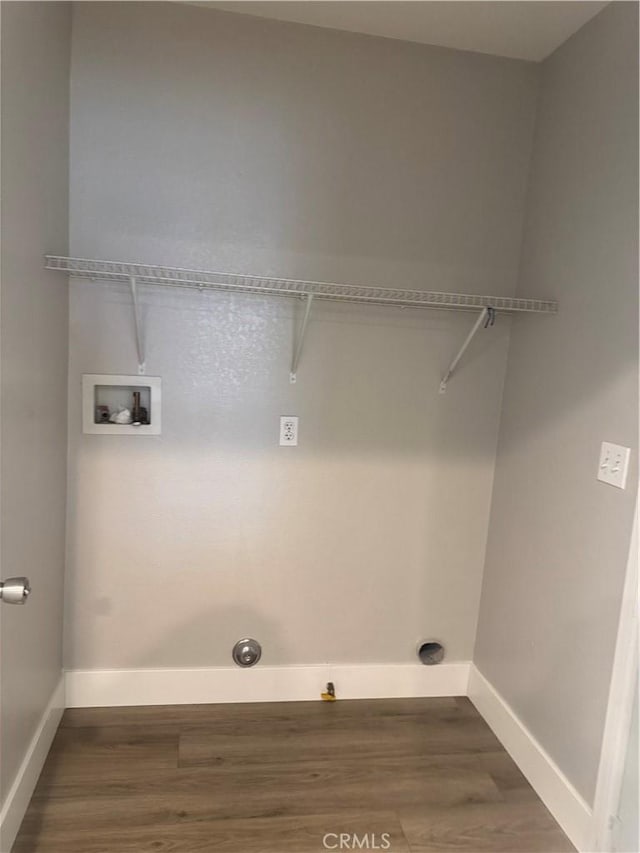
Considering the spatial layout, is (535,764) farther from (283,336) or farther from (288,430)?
(283,336)

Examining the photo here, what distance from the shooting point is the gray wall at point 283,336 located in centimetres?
193

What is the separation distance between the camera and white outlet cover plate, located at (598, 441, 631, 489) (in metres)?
1.54

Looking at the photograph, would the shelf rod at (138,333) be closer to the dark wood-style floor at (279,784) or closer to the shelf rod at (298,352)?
the shelf rod at (298,352)

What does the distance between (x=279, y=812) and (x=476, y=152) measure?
2324 millimetres

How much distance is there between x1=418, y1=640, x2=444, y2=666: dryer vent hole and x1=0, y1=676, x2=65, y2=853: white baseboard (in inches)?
54.6

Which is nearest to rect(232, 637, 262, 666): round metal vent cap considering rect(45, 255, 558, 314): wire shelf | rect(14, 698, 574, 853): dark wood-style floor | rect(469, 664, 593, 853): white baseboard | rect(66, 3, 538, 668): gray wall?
rect(66, 3, 538, 668): gray wall

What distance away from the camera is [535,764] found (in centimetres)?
190

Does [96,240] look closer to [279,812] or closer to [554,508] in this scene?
[554,508]

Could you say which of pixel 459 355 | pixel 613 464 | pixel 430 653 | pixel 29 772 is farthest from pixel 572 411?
pixel 29 772

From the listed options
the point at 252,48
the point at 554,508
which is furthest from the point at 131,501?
the point at 252,48

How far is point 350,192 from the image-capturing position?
6.72 ft

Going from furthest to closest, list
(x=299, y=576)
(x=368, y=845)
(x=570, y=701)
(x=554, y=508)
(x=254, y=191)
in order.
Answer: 1. (x=299, y=576)
2. (x=254, y=191)
3. (x=554, y=508)
4. (x=570, y=701)
5. (x=368, y=845)

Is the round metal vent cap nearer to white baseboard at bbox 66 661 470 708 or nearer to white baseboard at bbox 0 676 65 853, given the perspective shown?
white baseboard at bbox 66 661 470 708

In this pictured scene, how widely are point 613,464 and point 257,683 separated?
1.54m
